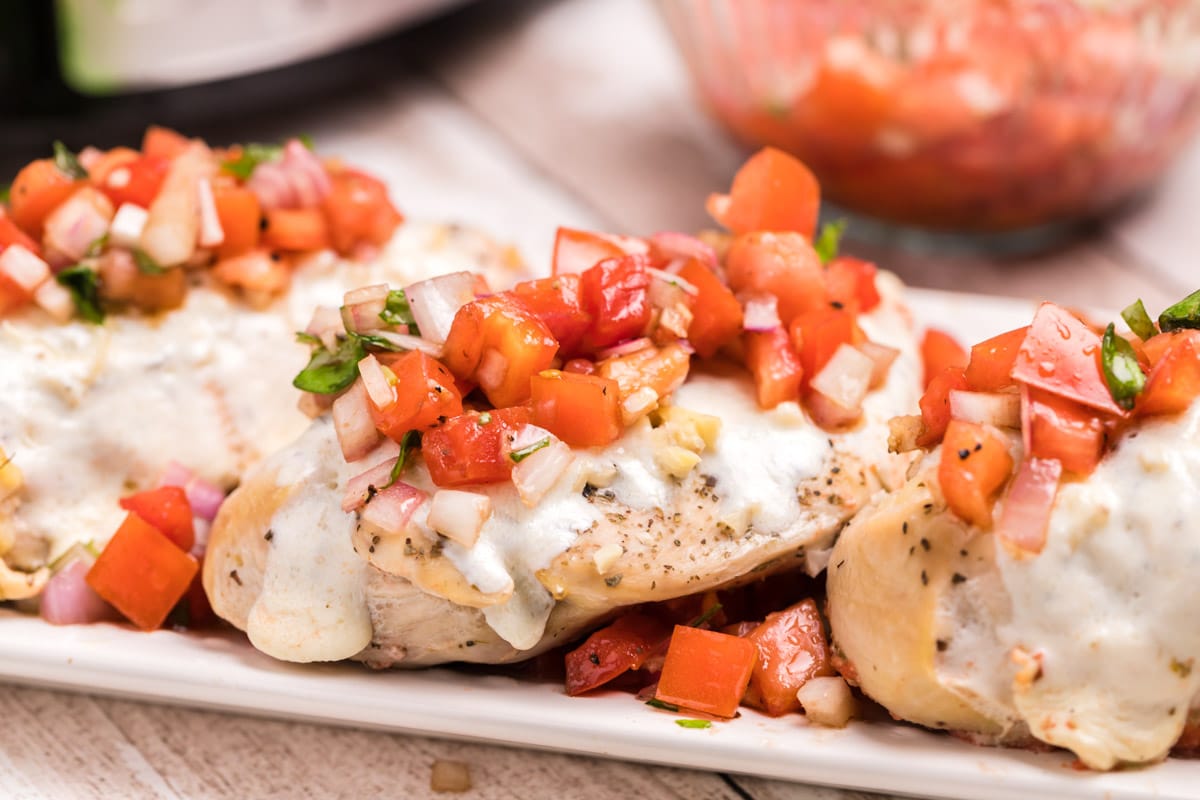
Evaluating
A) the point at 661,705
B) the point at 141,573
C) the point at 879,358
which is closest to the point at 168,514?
the point at 141,573

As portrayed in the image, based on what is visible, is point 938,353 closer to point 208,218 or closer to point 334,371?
point 334,371

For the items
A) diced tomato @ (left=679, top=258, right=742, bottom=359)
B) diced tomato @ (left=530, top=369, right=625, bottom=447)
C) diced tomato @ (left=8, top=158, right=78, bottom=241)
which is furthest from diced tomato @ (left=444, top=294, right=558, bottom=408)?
diced tomato @ (left=8, top=158, right=78, bottom=241)

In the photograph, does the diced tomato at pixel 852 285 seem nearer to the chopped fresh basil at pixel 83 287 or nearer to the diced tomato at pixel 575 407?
the diced tomato at pixel 575 407

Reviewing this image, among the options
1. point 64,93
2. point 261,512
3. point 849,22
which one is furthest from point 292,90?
point 261,512

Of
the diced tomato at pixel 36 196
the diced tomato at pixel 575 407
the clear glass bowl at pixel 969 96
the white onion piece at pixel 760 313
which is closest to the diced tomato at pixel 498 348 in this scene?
the diced tomato at pixel 575 407

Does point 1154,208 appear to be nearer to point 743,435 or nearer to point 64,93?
point 743,435

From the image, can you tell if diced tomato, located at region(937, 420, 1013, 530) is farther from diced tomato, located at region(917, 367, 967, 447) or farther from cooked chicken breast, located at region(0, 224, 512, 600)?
cooked chicken breast, located at region(0, 224, 512, 600)
